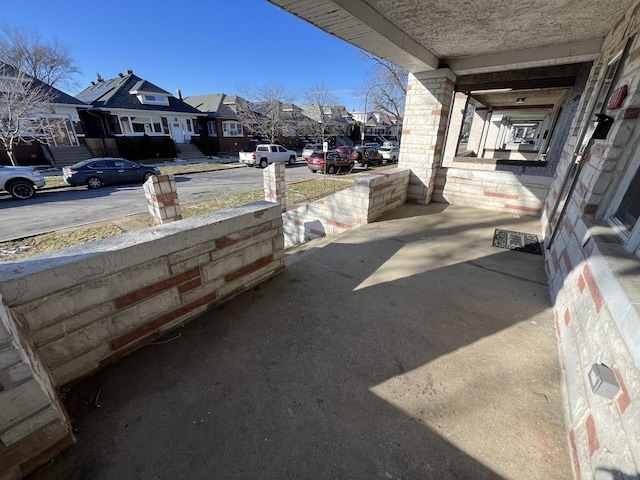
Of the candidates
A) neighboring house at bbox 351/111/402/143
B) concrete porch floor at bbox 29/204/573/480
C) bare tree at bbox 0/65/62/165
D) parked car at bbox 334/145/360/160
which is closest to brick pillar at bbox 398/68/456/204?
concrete porch floor at bbox 29/204/573/480

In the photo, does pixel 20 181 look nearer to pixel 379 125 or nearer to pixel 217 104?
pixel 217 104

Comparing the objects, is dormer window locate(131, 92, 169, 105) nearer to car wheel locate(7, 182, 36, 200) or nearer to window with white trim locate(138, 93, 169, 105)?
window with white trim locate(138, 93, 169, 105)

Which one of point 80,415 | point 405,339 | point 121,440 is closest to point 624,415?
point 405,339

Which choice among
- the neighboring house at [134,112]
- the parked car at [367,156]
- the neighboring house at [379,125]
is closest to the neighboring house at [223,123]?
the neighboring house at [134,112]

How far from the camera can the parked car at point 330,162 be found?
17.2 m

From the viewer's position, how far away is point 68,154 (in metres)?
18.9

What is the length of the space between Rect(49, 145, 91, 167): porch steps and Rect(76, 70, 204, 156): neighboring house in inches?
131

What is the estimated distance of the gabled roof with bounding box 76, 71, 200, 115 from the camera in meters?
21.5

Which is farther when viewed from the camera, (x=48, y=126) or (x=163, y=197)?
(x=48, y=126)

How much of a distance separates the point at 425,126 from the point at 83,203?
480 inches

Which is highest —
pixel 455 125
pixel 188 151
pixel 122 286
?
pixel 455 125

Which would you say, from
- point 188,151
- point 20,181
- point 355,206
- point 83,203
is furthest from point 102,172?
point 355,206

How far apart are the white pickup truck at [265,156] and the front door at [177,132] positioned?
376 inches

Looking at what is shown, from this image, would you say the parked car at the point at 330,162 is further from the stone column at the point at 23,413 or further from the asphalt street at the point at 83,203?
the stone column at the point at 23,413
